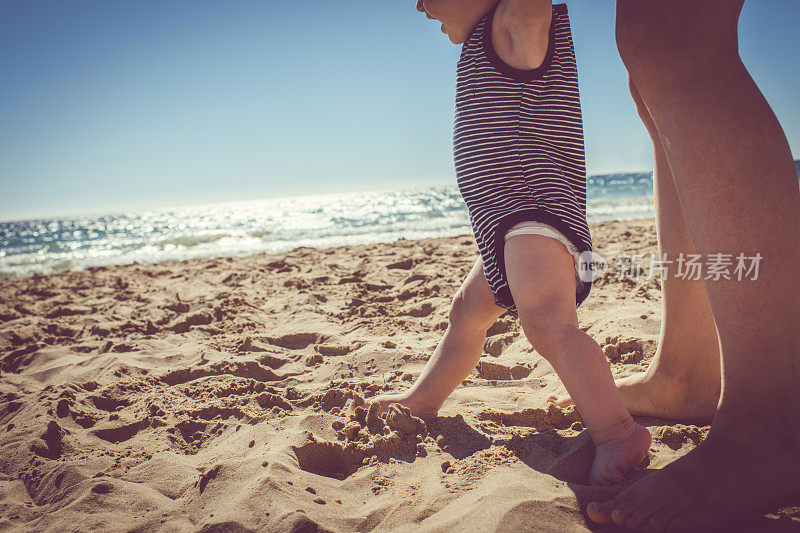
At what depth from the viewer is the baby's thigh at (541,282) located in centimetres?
123

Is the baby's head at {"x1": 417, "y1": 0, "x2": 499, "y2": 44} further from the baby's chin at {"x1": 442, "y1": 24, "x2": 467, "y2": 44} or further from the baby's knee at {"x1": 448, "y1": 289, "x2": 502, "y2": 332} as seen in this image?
the baby's knee at {"x1": 448, "y1": 289, "x2": 502, "y2": 332}

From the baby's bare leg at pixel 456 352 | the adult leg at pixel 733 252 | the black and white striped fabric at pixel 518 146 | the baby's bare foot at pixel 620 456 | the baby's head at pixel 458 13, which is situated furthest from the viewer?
the baby's bare leg at pixel 456 352

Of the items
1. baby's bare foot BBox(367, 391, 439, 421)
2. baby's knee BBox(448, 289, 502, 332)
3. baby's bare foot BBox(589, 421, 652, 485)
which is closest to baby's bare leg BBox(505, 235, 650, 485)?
baby's bare foot BBox(589, 421, 652, 485)

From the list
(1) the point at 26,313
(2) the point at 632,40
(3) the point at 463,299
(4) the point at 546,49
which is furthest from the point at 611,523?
(1) the point at 26,313

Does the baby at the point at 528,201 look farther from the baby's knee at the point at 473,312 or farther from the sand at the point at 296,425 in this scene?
the sand at the point at 296,425

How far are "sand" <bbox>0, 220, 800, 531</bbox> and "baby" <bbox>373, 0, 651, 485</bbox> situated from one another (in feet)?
0.58

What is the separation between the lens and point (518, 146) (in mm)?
1396

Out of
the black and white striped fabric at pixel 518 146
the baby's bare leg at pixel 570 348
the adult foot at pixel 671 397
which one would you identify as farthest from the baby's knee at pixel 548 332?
the adult foot at pixel 671 397

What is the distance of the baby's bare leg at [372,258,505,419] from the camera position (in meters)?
1.57

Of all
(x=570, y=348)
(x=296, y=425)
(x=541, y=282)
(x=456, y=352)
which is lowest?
(x=296, y=425)

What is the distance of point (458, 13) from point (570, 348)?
3.37 ft

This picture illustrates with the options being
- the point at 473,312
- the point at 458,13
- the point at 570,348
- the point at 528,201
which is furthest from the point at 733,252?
the point at 458,13

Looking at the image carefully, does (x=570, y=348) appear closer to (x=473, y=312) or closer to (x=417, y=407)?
(x=473, y=312)

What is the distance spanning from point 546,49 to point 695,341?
0.92 meters
